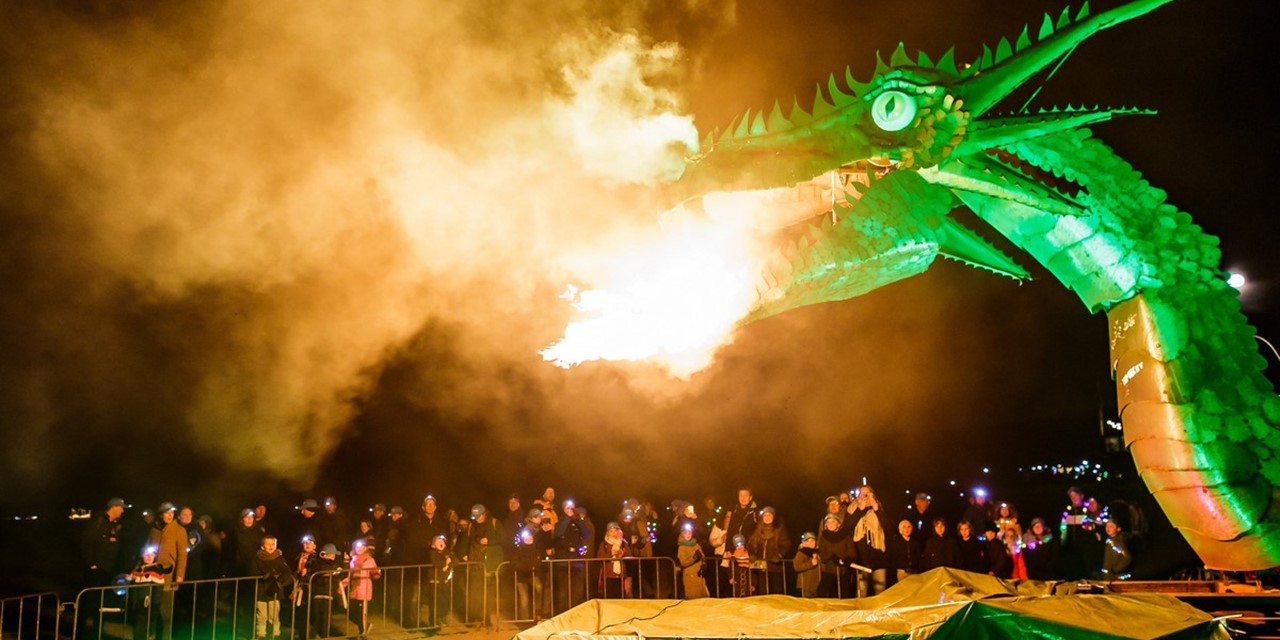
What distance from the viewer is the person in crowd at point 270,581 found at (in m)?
10.6

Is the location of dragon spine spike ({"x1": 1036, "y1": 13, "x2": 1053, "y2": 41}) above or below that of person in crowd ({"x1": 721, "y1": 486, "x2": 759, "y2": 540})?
above

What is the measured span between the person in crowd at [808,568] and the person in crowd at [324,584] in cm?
546

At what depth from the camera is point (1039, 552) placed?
1118 centimetres

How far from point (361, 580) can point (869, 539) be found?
618cm

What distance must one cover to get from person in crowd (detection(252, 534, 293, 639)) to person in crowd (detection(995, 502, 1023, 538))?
8553 mm

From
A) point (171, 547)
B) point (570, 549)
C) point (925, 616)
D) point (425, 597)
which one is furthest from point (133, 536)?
point (925, 616)

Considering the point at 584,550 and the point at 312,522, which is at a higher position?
the point at 312,522

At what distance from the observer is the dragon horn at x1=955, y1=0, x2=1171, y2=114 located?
5.02 metres

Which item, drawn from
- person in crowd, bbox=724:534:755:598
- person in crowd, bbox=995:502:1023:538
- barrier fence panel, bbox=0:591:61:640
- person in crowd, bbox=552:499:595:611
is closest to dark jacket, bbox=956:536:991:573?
person in crowd, bbox=995:502:1023:538

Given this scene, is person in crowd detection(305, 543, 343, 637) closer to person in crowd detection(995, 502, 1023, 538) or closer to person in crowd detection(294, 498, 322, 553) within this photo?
person in crowd detection(294, 498, 322, 553)

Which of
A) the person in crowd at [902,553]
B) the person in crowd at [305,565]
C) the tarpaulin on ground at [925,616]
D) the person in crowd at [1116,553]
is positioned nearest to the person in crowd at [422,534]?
the person in crowd at [305,565]

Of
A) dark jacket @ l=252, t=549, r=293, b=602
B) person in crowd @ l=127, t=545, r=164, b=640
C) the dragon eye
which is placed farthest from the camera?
dark jacket @ l=252, t=549, r=293, b=602

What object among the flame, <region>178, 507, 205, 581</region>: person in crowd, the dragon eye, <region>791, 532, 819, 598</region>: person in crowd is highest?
the dragon eye

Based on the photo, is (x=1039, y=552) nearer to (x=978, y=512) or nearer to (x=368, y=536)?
(x=978, y=512)
